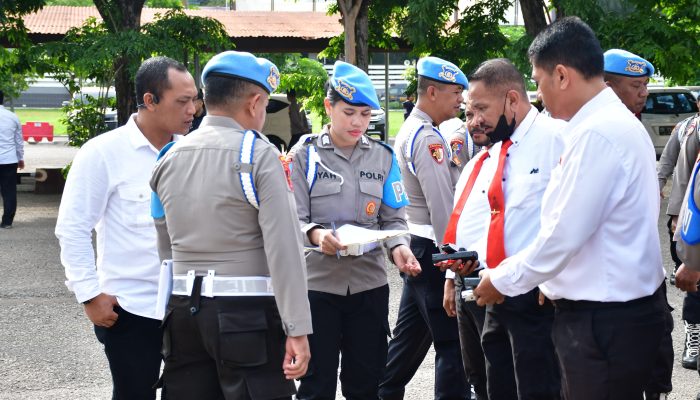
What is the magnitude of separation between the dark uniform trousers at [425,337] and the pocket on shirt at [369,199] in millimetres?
724

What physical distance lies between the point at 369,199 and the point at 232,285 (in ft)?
5.19

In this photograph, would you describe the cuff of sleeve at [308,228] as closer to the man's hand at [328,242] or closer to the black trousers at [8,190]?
the man's hand at [328,242]

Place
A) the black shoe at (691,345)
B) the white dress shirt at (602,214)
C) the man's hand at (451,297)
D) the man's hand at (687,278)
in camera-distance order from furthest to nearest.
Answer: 1. the black shoe at (691,345)
2. the man's hand at (451,297)
3. the man's hand at (687,278)
4. the white dress shirt at (602,214)

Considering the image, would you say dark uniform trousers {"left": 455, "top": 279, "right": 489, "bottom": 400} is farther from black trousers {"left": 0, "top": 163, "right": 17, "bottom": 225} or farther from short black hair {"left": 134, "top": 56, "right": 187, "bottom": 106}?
black trousers {"left": 0, "top": 163, "right": 17, "bottom": 225}

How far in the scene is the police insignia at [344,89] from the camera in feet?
16.2

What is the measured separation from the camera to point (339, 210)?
16.4ft

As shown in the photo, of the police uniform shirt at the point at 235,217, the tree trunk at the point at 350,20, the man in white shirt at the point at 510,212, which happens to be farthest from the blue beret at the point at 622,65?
the tree trunk at the point at 350,20

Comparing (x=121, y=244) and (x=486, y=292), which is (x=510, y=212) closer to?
(x=486, y=292)

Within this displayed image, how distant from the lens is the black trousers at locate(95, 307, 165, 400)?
4.32 m

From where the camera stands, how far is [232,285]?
359 centimetres

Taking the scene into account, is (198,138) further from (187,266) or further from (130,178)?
(130,178)

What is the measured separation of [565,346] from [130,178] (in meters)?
2.04

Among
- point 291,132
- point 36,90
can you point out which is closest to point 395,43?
point 291,132

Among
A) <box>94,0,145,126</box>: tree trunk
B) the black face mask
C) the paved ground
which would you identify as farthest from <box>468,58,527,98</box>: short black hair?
<box>94,0,145,126</box>: tree trunk
